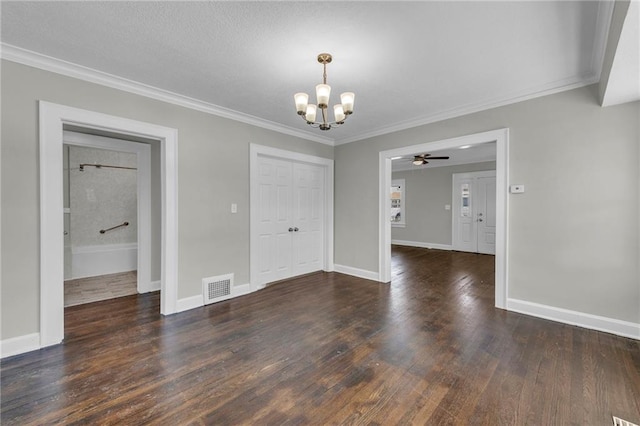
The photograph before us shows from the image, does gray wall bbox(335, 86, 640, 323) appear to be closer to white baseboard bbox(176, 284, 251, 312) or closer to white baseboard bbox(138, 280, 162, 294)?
white baseboard bbox(176, 284, 251, 312)

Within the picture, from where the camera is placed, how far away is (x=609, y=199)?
274 cm

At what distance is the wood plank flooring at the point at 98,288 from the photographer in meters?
3.80

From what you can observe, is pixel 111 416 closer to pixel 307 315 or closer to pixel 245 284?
pixel 307 315

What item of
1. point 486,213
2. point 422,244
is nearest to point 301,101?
point 486,213

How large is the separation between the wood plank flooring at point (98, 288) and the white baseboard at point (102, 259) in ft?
0.55

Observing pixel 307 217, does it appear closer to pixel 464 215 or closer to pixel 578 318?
pixel 578 318

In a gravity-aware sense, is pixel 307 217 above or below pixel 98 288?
above

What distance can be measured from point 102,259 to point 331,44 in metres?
5.63

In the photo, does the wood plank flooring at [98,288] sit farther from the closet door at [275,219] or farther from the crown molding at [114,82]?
the crown molding at [114,82]

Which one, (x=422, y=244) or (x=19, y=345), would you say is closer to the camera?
(x=19, y=345)

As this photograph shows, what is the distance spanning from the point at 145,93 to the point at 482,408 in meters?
4.22

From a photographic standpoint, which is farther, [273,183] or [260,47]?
[273,183]

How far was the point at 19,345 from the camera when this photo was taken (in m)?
2.36

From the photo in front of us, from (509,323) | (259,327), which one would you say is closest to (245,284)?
(259,327)
